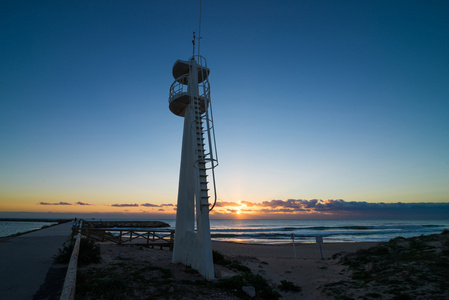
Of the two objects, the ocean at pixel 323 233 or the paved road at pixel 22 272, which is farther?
the ocean at pixel 323 233

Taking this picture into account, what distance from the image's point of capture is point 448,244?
31.5 feet

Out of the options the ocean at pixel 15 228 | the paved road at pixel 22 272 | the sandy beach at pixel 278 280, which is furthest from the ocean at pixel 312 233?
the paved road at pixel 22 272

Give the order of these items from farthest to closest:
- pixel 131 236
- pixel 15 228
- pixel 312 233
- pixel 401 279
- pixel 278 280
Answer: pixel 15 228
pixel 312 233
pixel 131 236
pixel 278 280
pixel 401 279

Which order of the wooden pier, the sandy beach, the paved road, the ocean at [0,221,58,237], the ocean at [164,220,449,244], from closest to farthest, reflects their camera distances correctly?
the paved road → the sandy beach → the wooden pier → the ocean at [164,220,449,244] → the ocean at [0,221,58,237]

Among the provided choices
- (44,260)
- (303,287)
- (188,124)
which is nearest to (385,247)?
(303,287)

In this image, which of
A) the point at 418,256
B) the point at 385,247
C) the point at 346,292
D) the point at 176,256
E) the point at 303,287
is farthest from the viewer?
the point at 385,247

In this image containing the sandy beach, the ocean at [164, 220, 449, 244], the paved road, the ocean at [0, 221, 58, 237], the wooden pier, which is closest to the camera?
the paved road

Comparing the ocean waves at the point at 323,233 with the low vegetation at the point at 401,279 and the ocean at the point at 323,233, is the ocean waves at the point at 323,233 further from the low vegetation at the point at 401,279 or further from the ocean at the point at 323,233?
the low vegetation at the point at 401,279

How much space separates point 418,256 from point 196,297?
32.0 ft

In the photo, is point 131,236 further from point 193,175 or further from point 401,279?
point 401,279

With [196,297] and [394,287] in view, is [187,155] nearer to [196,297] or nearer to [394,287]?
[196,297]

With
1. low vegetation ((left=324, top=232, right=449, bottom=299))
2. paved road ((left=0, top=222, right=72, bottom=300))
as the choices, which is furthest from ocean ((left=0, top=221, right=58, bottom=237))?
low vegetation ((left=324, top=232, right=449, bottom=299))

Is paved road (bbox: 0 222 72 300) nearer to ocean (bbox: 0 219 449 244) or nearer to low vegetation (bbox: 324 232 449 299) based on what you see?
low vegetation (bbox: 324 232 449 299)

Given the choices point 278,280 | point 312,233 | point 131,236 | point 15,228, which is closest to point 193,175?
point 278,280
